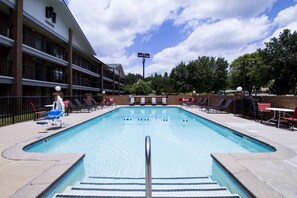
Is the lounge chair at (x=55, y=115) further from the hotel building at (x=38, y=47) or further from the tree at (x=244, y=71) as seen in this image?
the tree at (x=244, y=71)

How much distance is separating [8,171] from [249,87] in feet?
192

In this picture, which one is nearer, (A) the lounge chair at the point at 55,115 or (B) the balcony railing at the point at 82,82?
(A) the lounge chair at the point at 55,115

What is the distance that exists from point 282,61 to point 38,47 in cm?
2708

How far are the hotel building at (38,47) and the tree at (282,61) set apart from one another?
2379 cm

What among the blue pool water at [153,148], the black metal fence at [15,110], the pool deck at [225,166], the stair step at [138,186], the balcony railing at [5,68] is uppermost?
the balcony railing at [5,68]

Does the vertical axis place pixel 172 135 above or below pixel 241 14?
below

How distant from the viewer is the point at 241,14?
62.8 ft

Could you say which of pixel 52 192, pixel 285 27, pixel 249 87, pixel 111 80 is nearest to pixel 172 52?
pixel 111 80

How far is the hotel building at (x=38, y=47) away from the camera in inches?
647

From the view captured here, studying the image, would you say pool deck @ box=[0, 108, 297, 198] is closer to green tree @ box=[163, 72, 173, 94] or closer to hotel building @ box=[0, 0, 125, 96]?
hotel building @ box=[0, 0, 125, 96]

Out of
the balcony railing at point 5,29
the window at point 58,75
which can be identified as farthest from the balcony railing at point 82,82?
the balcony railing at point 5,29

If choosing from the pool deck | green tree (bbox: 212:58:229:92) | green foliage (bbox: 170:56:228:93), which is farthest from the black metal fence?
green tree (bbox: 212:58:229:92)

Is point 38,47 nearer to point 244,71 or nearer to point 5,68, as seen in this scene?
point 5,68

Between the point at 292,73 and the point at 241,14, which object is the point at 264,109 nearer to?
the point at 241,14
